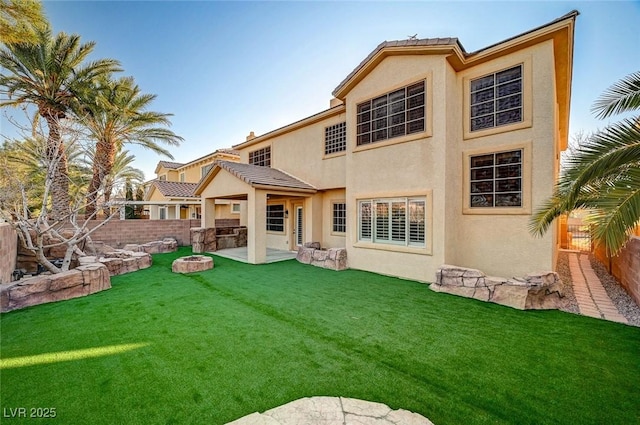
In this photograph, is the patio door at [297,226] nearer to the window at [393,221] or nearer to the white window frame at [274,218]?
the white window frame at [274,218]

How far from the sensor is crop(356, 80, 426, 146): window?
987 centimetres

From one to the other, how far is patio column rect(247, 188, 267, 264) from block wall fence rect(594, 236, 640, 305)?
12232mm

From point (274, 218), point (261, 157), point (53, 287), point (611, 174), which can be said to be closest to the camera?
point (611, 174)

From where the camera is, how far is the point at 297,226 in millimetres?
16406

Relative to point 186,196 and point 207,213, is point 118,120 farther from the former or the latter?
point 186,196

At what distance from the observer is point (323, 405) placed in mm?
3203

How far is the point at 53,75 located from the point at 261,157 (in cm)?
1127

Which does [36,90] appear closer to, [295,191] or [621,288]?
[295,191]

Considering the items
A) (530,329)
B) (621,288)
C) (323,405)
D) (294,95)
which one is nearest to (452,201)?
(530,329)

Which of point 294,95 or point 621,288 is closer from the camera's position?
point 621,288

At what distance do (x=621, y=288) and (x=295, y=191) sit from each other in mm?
12406

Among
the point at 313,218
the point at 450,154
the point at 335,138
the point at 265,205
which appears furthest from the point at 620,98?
the point at 313,218

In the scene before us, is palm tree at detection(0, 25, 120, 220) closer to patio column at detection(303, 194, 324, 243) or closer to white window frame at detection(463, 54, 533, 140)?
patio column at detection(303, 194, 324, 243)

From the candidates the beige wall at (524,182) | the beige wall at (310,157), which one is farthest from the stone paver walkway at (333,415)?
the beige wall at (310,157)
